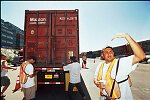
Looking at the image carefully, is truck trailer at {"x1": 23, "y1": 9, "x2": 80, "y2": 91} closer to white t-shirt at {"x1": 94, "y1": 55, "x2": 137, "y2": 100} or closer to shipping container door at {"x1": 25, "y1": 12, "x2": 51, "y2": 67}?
shipping container door at {"x1": 25, "y1": 12, "x2": 51, "y2": 67}

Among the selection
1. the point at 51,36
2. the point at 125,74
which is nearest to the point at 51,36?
the point at 51,36

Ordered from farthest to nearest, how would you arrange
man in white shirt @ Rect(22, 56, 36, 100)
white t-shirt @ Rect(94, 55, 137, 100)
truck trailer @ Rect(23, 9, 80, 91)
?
truck trailer @ Rect(23, 9, 80, 91) < man in white shirt @ Rect(22, 56, 36, 100) < white t-shirt @ Rect(94, 55, 137, 100)

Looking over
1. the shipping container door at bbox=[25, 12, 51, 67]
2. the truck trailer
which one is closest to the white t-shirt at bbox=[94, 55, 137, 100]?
the truck trailer

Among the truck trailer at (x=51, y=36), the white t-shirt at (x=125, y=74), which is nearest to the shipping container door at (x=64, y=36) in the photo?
the truck trailer at (x=51, y=36)

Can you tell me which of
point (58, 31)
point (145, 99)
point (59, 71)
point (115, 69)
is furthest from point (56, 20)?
point (115, 69)

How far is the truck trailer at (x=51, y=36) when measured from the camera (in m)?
9.95

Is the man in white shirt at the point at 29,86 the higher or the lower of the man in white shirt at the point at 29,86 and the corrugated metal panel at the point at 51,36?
the lower

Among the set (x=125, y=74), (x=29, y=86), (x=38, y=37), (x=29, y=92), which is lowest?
(x=29, y=92)

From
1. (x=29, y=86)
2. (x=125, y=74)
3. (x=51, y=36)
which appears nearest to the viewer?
(x=125, y=74)

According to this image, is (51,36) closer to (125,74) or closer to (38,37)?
(38,37)

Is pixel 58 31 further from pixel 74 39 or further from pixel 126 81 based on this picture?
pixel 126 81

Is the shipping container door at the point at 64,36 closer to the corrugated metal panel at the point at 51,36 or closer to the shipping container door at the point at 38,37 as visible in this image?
the corrugated metal panel at the point at 51,36

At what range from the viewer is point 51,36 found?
1002 cm

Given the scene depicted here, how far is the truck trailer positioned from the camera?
9.95 m
